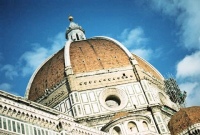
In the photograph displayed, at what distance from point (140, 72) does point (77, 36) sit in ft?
47.9

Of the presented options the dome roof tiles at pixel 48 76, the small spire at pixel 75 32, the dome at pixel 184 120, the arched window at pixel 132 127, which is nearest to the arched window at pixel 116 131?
the arched window at pixel 132 127

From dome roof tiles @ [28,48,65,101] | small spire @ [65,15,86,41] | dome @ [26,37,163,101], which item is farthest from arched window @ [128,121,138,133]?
small spire @ [65,15,86,41]

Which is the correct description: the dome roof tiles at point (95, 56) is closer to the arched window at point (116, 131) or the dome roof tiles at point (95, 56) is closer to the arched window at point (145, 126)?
the arched window at point (145, 126)

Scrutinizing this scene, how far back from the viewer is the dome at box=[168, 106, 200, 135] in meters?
26.0

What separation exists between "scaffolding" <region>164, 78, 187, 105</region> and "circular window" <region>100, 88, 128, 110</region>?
656 cm

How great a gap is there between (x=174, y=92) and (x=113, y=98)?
7.78m

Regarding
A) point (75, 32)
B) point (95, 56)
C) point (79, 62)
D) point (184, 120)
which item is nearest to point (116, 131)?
point (184, 120)

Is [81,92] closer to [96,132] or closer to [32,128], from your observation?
[96,132]

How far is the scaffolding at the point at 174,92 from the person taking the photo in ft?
→ 109

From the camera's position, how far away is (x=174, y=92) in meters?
33.3

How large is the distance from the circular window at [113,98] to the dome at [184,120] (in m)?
4.56

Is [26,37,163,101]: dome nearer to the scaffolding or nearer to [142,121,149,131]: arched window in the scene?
the scaffolding

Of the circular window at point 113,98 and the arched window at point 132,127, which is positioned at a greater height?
the circular window at point 113,98

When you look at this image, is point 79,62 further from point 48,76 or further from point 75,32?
point 75,32
